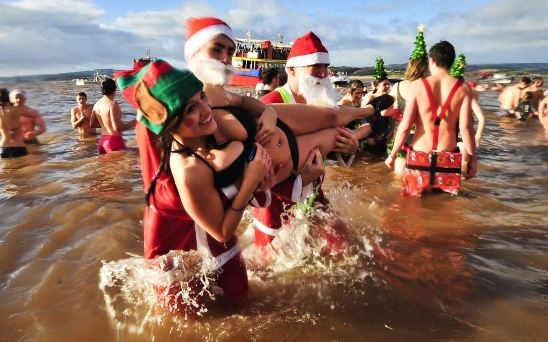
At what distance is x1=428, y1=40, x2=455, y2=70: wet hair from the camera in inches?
175

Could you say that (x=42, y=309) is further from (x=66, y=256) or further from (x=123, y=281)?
(x=66, y=256)

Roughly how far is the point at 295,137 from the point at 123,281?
189 centimetres

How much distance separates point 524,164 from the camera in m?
7.44

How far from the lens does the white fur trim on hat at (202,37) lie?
281 cm

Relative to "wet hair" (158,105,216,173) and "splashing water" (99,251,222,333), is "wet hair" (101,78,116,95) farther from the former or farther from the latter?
"wet hair" (158,105,216,173)

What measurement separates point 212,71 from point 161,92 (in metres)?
0.79

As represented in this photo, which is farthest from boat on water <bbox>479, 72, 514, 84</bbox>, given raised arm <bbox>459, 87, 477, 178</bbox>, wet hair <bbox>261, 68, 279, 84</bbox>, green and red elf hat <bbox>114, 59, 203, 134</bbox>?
green and red elf hat <bbox>114, 59, 203, 134</bbox>

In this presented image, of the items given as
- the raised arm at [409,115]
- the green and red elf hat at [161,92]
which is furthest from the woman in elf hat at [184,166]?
the raised arm at [409,115]

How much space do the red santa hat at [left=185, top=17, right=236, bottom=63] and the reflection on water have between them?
985 millimetres

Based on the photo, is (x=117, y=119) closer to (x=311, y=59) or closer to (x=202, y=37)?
(x=311, y=59)

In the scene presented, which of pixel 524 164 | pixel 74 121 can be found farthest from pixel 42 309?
pixel 74 121

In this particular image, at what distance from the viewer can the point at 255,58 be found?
105 feet

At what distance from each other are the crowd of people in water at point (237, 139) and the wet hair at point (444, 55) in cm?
1

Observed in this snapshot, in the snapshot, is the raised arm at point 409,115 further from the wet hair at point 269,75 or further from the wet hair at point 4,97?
the wet hair at point 4,97
